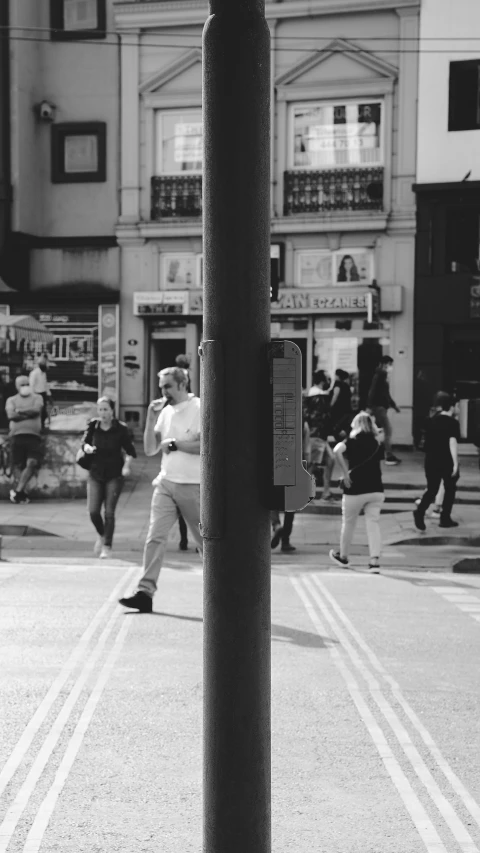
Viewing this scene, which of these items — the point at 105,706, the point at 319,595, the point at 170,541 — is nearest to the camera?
the point at 105,706

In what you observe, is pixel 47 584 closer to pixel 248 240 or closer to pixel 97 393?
pixel 248 240

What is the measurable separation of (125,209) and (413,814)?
70.0ft

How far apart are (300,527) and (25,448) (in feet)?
13.8

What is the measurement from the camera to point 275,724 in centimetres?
588

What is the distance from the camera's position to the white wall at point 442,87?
74.9 ft

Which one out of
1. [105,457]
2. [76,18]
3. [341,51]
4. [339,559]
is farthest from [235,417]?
[76,18]

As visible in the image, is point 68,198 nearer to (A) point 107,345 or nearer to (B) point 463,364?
(A) point 107,345

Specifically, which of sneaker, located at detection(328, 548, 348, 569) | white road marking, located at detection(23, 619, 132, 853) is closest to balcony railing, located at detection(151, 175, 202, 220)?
sneaker, located at detection(328, 548, 348, 569)

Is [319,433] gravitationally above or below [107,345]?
below

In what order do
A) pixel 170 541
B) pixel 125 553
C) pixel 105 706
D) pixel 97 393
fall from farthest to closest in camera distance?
1. pixel 97 393
2. pixel 170 541
3. pixel 125 553
4. pixel 105 706

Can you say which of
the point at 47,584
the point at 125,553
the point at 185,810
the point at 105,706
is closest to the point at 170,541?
the point at 125,553

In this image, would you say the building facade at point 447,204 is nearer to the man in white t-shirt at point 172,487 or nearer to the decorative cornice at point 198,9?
the decorative cornice at point 198,9

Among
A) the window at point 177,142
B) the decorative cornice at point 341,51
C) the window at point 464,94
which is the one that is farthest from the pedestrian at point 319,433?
the decorative cornice at point 341,51

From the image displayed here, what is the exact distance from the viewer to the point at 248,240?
10.0 ft
